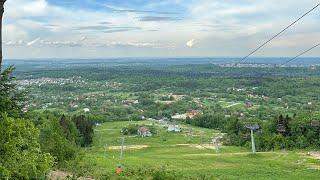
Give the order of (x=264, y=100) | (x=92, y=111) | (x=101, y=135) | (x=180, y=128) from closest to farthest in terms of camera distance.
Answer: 1. (x=101, y=135)
2. (x=180, y=128)
3. (x=92, y=111)
4. (x=264, y=100)

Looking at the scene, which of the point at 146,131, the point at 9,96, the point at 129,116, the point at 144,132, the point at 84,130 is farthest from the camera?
the point at 129,116

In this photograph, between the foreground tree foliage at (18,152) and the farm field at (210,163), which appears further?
the farm field at (210,163)

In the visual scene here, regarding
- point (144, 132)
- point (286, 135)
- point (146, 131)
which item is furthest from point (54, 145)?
point (146, 131)

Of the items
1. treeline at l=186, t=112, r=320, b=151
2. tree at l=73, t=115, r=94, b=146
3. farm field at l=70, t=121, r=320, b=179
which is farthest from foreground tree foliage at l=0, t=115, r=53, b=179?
tree at l=73, t=115, r=94, b=146

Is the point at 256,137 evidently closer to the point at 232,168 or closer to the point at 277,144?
the point at 277,144

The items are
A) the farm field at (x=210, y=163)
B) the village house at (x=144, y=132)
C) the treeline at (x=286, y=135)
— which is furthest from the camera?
the village house at (x=144, y=132)

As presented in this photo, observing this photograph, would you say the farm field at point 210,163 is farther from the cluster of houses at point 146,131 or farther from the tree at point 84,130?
the cluster of houses at point 146,131

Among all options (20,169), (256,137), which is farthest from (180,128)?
(20,169)

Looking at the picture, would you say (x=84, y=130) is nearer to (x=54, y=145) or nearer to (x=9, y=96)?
(x=54, y=145)

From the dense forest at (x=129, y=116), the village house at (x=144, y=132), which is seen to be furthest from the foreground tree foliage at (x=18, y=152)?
the village house at (x=144, y=132)
